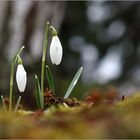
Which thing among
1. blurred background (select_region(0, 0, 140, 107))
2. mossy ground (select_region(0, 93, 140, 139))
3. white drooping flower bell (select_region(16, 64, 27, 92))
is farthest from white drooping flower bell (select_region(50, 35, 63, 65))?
blurred background (select_region(0, 0, 140, 107))

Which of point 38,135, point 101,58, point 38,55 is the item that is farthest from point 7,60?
point 38,135

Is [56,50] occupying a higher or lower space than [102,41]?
lower

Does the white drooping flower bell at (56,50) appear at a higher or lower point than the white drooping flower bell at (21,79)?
higher

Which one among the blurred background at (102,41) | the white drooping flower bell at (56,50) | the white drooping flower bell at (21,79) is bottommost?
the white drooping flower bell at (21,79)

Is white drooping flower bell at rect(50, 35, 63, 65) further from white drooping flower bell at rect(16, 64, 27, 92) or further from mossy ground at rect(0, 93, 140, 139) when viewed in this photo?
mossy ground at rect(0, 93, 140, 139)

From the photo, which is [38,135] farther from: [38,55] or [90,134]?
[38,55]

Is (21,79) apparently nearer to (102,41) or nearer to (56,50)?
(56,50)

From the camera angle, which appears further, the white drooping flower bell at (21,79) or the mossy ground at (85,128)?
the white drooping flower bell at (21,79)

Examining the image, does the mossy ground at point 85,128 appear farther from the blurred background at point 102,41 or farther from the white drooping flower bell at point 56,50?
the blurred background at point 102,41

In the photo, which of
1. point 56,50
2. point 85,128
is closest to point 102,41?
point 56,50

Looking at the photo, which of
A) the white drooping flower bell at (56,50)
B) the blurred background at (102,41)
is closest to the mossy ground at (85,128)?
the white drooping flower bell at (56,50)

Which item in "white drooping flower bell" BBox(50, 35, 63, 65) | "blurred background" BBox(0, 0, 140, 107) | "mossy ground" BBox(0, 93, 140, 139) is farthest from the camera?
"blurred background" BBox(0, 0, 140, 107)

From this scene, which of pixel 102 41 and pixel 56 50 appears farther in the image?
pixel 102 41

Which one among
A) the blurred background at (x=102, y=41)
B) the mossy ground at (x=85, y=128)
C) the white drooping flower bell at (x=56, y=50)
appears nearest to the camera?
the mossy ground at (x=85, y=128)
